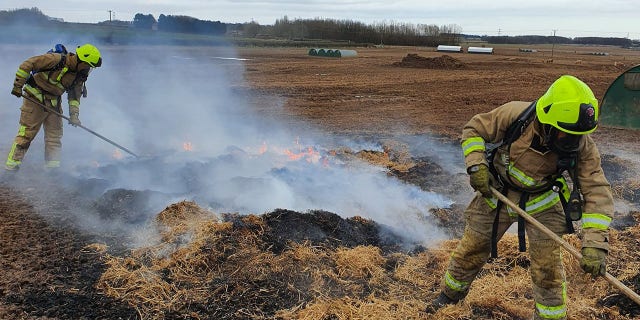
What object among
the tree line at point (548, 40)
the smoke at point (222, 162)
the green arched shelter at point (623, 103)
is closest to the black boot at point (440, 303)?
the smoke at point (222, 162)

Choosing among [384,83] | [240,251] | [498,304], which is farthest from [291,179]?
[384,83]

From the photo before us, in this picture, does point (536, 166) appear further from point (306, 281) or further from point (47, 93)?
point (47, 93)

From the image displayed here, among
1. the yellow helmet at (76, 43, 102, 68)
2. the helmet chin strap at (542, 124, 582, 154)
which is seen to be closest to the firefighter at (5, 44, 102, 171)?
the yellow helmet at (76, 43, 102, 68)

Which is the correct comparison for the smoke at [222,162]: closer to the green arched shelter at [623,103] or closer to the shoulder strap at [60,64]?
the shoulder strap at [60,64]

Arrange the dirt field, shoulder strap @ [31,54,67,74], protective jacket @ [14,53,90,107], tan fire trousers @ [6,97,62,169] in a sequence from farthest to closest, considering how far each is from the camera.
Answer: tan fire trousers @ [6,97,62,169] < shoulder strap @ [31,54,67,74] < protective jacket @ [14,53,90,107] < the dirt field

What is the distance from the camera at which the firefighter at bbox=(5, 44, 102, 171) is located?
6586 mm

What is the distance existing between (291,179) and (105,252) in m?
2.59

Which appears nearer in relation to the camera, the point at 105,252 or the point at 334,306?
the point at 334,306

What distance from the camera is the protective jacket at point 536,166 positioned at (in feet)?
10.4

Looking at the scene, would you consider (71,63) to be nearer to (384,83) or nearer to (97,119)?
(97,119)

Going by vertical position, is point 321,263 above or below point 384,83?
below

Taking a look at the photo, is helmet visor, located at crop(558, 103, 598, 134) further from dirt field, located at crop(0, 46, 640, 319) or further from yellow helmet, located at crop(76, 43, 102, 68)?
yellow helmet, located at crop(76, 43, 102, 68)

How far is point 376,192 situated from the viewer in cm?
643

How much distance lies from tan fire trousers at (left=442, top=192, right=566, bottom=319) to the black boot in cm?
12
